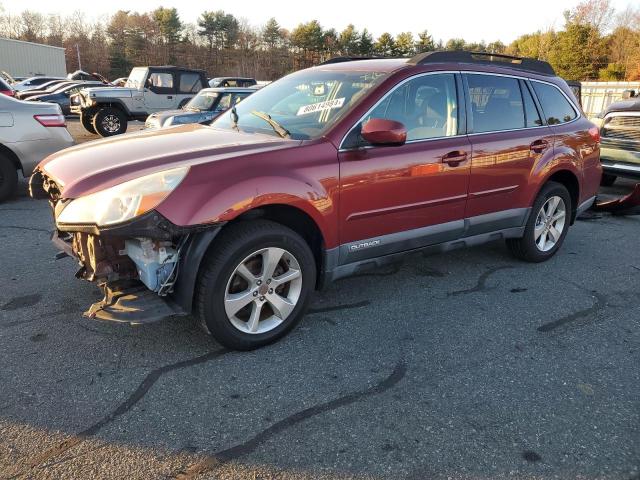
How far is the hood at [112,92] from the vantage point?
13883mm

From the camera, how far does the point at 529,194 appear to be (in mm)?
4570

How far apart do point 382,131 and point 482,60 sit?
66.1 inches

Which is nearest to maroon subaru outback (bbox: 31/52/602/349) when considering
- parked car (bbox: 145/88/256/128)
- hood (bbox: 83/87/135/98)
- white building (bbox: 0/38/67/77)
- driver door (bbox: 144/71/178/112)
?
parked car (bbox: 145/88/256/128)

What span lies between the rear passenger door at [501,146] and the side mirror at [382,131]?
3.33ft

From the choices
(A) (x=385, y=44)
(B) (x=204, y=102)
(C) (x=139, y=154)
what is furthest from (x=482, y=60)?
(A) (x=385, y=44)

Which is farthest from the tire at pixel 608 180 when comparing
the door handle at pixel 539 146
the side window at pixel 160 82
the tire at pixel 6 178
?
the side window at pixel 160 82

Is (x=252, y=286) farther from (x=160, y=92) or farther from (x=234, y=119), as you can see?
(x=160, y=92)

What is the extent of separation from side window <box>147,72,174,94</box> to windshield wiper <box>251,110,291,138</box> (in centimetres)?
1238

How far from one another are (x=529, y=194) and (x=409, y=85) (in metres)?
1.67

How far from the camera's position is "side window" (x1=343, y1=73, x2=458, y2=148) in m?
3.60

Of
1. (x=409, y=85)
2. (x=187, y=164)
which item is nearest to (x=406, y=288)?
(x=409, y=85)

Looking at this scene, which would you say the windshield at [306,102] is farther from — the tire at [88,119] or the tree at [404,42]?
the tree at [404,42]

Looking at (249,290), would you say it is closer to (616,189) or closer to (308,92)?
(308,92)

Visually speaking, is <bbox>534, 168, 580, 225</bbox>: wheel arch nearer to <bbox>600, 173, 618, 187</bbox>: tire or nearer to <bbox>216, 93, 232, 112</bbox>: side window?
<bbox>600, 173, 618, 187</bbox>: tire
